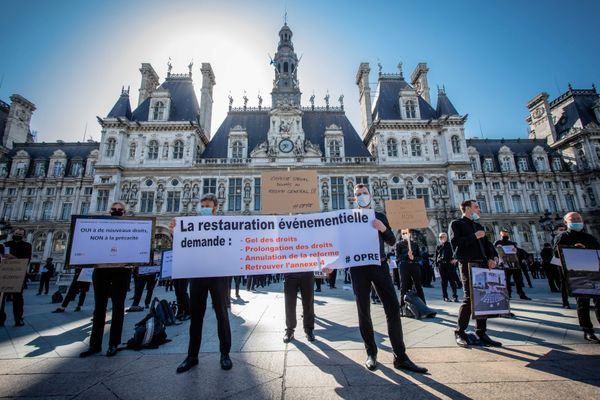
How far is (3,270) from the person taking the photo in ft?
21.1

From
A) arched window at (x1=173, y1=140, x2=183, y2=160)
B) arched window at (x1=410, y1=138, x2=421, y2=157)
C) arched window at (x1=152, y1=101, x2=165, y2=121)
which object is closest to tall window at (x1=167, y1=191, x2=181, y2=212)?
arched window at (x1=173, y1=140, x2=183, y2=160)

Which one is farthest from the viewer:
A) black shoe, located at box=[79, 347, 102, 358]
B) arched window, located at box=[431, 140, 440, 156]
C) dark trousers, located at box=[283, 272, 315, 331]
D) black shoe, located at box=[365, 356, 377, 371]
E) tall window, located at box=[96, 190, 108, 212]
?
→ arched window, located at box=[431, 140, 440, 156]

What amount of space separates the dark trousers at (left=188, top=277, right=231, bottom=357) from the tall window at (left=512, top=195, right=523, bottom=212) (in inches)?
1665

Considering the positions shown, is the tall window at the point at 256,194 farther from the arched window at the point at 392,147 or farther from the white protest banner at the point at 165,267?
the white protest banner at the point at 165,267

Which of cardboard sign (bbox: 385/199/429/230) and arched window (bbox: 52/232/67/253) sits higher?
arched window (bbox: 52/232/67/253)

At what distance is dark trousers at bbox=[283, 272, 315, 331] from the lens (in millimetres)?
4812

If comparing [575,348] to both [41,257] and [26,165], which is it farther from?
[26,165]

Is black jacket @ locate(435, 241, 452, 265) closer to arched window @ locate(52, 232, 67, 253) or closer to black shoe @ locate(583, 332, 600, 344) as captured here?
black shoe @ locate(583, 332, 600, 344)

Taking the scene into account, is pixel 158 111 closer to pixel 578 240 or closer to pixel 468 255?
pixel 468 255

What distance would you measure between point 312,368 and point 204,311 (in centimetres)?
159

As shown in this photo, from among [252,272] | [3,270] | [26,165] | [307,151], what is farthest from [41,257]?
[252,272]

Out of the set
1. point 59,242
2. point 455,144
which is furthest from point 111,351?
point 59,242

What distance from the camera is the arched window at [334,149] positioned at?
30.6 metres

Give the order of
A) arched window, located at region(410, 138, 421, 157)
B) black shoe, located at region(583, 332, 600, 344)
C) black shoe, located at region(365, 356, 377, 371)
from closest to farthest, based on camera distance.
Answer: black shoe, located at region(365, 356, 377, 371) < black shoe, located at region(583, 332, 600, 344) < arched window, located at region(410, 138, 421, 157)
